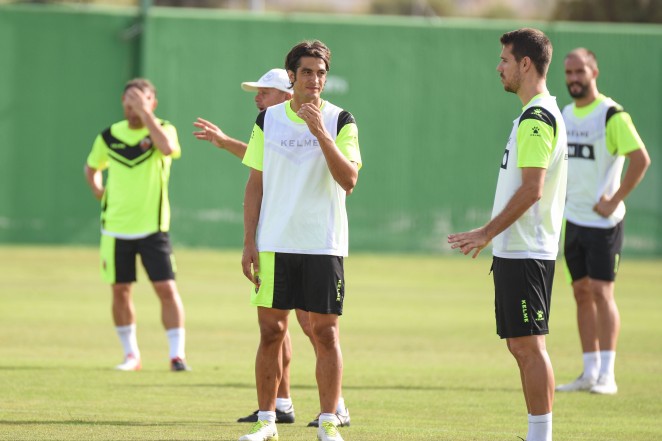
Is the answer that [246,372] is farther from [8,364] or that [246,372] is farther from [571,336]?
[571,336]

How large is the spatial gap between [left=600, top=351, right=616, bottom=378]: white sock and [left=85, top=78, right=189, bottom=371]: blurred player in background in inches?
145

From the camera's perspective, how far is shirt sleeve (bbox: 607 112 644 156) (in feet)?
36.8

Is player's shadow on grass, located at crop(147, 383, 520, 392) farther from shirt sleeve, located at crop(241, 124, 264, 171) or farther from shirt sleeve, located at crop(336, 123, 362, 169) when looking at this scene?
shirt sleeve, located at crop(336, 123, 362, 169)

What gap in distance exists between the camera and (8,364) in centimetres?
1197

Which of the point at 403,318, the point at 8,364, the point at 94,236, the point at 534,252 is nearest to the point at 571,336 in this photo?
the point at 403,318

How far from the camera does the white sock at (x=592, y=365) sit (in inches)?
442

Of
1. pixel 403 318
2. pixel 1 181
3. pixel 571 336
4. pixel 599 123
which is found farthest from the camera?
pixel 1 181

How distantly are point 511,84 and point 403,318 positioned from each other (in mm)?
9397

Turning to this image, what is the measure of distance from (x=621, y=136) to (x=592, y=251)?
1.01 m

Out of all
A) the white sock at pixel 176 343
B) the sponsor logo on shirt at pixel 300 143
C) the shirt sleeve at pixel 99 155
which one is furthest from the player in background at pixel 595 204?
the shirt sleeve at pixel 99 155

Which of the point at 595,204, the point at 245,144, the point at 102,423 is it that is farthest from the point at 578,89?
the point at 102,423

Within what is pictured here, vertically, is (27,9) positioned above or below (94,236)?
above

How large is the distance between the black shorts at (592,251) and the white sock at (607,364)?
636mm

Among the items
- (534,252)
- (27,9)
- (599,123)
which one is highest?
(27,9)
